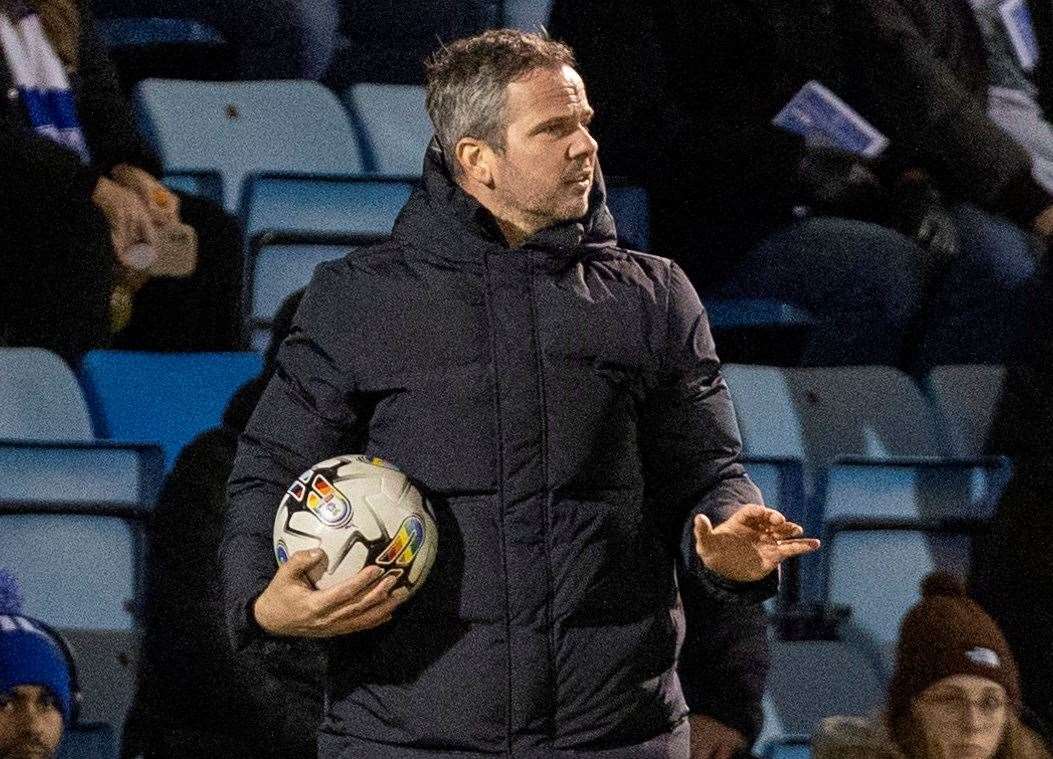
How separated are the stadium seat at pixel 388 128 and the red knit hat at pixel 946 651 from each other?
1944mm

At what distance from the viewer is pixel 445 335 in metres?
2.19

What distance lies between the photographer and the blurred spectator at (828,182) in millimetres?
4492

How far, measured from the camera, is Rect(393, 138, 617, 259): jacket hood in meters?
2.24

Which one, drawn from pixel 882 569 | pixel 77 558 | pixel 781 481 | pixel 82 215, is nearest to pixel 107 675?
pixel 77 558

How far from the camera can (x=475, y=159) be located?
2.32 m

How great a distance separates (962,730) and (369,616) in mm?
1831

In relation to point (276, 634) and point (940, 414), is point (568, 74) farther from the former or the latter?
point (940, 414)

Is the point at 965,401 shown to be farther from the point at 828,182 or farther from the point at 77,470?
the point at 77,470

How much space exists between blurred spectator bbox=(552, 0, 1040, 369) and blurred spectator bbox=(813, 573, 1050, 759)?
3.43 feet

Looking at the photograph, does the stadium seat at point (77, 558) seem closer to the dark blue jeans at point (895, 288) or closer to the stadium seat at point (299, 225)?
the stadium seat at point (299, 225)

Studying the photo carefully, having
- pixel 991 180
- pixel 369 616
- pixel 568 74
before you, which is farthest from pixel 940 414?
pixel 369 616

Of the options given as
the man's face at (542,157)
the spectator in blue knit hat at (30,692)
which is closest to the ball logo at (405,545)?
the man's face at (542,157)

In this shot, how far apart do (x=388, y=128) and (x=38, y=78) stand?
114 cm

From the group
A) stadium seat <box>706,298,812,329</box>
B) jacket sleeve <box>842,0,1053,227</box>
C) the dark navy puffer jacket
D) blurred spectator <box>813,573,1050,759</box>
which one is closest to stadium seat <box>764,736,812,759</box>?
blurred spectator <box>813,573,1050,759</box>
